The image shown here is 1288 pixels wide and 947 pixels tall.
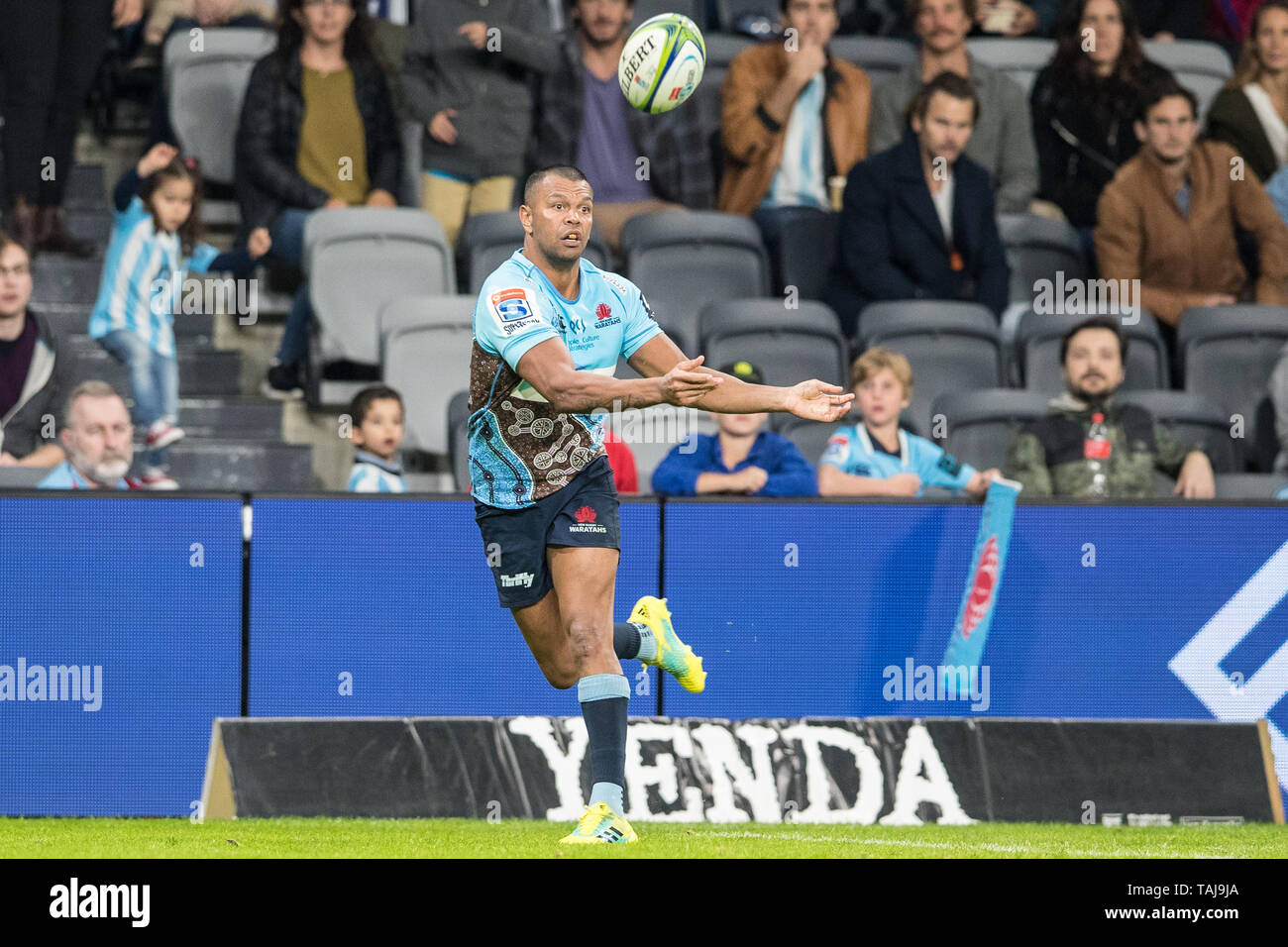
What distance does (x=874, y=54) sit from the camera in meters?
13.6

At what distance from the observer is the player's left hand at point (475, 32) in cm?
1188

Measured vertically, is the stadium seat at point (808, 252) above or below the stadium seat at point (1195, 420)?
above

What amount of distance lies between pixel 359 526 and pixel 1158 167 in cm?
602

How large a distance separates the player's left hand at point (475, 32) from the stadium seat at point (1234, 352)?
4.73 m

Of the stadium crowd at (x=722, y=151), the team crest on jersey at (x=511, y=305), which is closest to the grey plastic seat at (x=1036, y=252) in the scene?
the stadium crowd at (x=722, y=151)

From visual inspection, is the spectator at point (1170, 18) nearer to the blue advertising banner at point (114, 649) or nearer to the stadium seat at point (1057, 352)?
the stadium seat at point (1057, 352)

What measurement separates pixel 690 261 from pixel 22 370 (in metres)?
4.01

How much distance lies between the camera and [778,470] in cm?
925

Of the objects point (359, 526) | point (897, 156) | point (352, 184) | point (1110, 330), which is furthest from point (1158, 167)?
point (359, 526)

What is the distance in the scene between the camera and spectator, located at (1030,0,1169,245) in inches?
492

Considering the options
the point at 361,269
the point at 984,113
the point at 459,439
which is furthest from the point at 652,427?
the point at 984,113

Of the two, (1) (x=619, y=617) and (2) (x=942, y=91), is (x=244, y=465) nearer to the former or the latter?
(1) (x=619, y=617)
